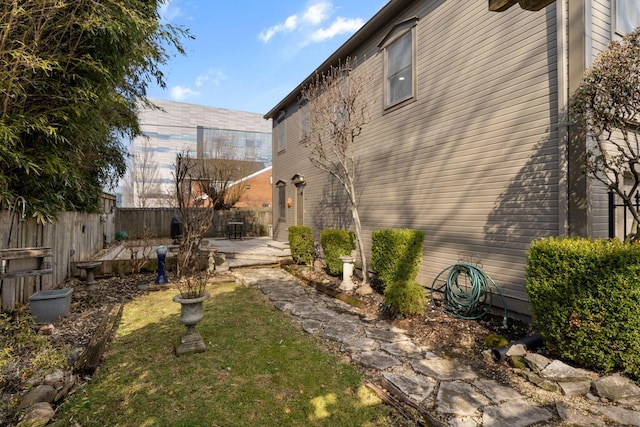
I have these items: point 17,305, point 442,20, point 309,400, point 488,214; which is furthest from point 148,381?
point 442,20

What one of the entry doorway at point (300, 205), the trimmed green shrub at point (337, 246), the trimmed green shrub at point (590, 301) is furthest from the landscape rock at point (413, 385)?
the entry doorway at point (300, 205)

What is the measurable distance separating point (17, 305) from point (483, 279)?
23.8 feet

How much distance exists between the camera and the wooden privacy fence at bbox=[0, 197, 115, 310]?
14.9ft

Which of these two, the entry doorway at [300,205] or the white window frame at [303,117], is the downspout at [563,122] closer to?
the white window frame at [303,117]

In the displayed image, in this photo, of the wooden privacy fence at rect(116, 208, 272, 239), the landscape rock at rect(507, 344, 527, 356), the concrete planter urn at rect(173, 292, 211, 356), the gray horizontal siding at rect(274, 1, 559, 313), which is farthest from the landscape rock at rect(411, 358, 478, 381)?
the wooden privacy fence at rect(116, 208, 272, 239)

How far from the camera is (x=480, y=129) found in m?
5.21

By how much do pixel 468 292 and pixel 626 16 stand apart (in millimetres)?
4621

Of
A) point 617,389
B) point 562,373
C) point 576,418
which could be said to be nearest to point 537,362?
point 562,373

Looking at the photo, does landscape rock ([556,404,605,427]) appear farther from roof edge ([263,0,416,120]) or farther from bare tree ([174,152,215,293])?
roof edge ([263,0,416,120])

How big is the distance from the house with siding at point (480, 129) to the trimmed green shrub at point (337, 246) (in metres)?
0.58

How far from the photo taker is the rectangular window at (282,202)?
13.2 m

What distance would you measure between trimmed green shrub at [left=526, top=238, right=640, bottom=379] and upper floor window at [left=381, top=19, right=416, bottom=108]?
4.44m

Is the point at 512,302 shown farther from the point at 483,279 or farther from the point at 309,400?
the point at 309,400

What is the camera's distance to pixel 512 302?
4629 millimetres
